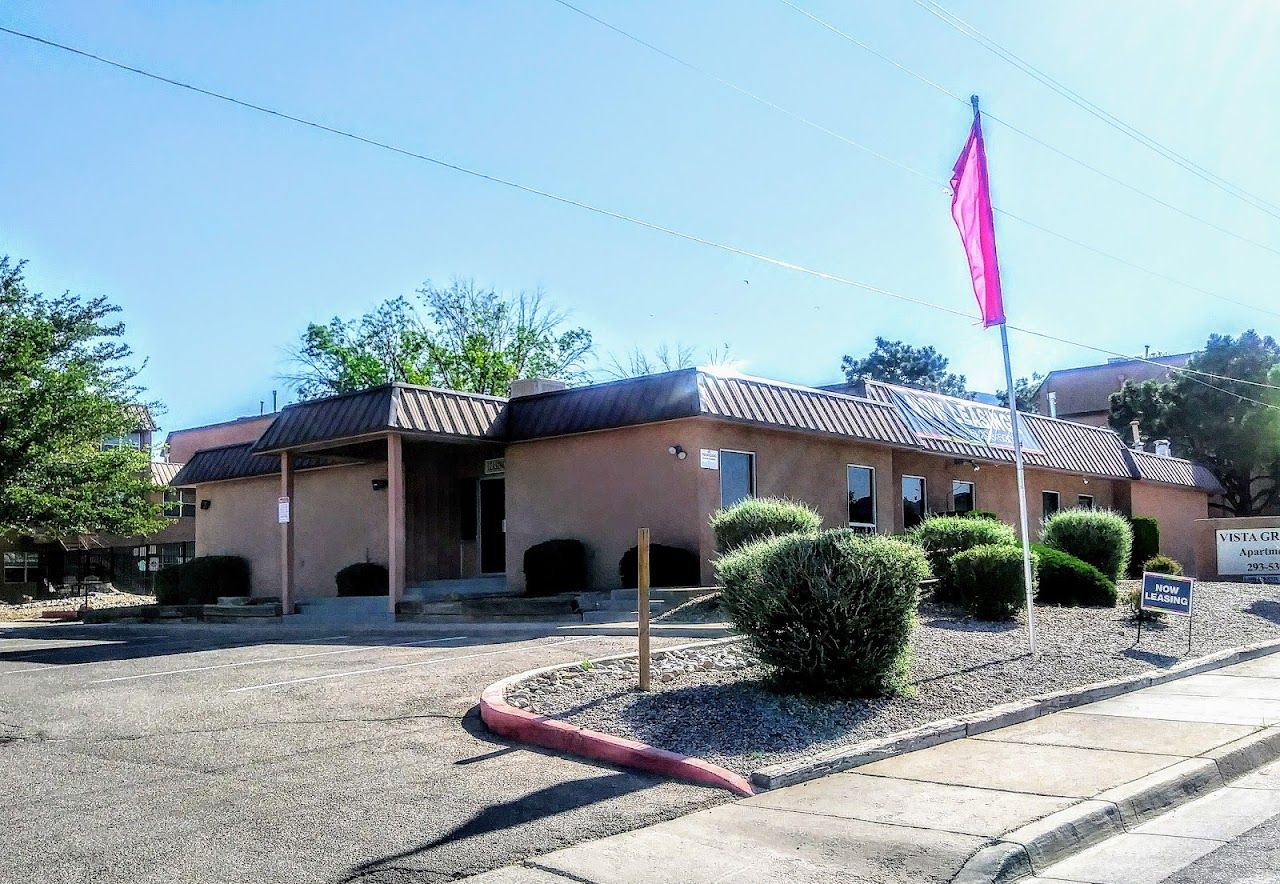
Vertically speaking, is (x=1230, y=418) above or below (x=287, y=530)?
above

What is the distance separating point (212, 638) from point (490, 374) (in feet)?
99.7

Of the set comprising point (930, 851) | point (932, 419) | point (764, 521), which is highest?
point (932, 419)

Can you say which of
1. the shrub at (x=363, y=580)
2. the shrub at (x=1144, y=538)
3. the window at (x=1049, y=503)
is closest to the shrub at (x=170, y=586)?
the shrub at (x=363, y=580)

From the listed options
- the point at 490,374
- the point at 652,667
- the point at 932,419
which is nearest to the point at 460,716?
the point at 652,667

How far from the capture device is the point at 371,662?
1226 cm

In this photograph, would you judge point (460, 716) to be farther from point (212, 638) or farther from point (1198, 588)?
point (1198, 588)

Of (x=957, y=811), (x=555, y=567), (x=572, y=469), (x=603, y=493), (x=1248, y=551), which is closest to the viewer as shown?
(x=957, y=811)

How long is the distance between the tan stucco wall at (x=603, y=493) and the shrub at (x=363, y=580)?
8.96 feet

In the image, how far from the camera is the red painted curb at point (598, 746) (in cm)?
707

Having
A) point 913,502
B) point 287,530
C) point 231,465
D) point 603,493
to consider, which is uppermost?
point 231,465

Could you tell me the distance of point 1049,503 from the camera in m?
27.8

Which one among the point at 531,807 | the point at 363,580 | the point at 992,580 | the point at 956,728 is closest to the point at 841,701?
the point at 956,728

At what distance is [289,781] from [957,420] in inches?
795

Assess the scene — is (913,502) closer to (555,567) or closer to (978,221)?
(555,567)
